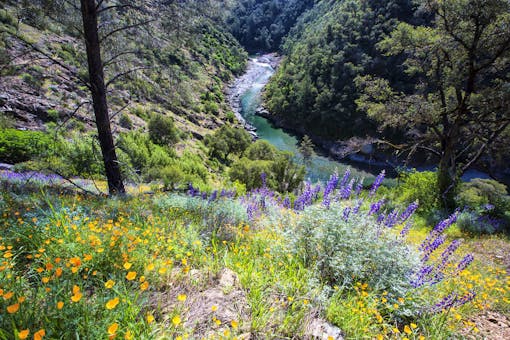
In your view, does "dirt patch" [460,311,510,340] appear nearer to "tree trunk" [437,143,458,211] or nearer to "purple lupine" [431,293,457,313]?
"purple lupine" [431,293,457,313]

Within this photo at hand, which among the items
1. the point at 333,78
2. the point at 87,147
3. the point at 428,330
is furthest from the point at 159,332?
the point at 333,78

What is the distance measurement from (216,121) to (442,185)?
47.5 m

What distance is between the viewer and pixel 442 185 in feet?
35.6

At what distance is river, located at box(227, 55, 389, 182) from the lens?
39.0 m

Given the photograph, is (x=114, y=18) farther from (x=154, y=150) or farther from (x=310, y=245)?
(x=154, y=150)

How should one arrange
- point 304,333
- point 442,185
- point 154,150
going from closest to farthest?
point 304,333, point 442,185, point 154,150

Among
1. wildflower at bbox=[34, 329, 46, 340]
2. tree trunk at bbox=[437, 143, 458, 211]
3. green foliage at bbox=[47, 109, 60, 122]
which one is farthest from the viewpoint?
green foliage at bbox=[47, 109, 60, 122]

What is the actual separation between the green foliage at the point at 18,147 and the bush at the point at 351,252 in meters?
17.9

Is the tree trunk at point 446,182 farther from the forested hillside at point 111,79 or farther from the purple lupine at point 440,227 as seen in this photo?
the forested hillside at point 111,79

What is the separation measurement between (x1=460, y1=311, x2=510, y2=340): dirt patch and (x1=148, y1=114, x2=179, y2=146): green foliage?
33.1 meters

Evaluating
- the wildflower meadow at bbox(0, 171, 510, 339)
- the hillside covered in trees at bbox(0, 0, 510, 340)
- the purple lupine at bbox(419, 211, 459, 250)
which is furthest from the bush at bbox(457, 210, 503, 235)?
the purple lupine at bbox(419, 211, 459, 250)

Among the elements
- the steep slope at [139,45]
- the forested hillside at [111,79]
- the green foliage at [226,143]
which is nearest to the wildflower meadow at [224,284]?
the forested hillside at [111,79]

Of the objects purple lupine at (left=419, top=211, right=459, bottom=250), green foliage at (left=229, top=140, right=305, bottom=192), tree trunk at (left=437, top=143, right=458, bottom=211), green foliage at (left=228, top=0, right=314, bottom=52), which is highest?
green foliage at (left=228, top=0, right=314, bottom=52)

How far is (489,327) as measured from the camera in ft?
9.93
